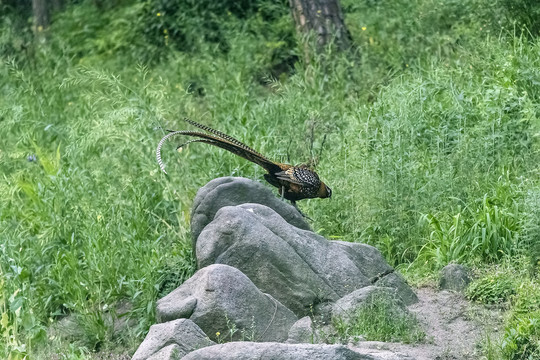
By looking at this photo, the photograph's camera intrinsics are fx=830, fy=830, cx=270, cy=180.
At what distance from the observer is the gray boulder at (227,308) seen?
221 inches

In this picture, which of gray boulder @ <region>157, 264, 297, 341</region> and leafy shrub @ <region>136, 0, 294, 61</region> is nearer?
gray boulder @ <region>157, 264, 297, 341</region>

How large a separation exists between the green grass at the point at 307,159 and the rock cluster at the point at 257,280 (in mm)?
836

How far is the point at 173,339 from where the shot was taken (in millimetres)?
5117

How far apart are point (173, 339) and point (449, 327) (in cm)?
226

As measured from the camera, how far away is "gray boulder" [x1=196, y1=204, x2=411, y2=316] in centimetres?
620

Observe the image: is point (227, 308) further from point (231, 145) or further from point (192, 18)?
point (192, 18)

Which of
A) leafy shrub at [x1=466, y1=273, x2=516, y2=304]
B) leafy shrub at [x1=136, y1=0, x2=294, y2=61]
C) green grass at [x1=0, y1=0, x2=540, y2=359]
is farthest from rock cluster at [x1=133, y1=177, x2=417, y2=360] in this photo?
leafy shrub at [x1=136, y1=0, x2=294, y2=61]

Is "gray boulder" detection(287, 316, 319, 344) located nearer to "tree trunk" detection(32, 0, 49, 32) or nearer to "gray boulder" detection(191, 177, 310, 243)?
"gray boulder" detection(191, 177, 310, 243)

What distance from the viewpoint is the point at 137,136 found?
870 centimetres

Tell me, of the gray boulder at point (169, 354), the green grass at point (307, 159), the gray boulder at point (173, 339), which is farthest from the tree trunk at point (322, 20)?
the gray boulder at point (169, 354)

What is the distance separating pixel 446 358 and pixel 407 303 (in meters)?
1.06

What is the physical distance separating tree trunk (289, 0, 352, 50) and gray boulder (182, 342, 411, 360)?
7349 mm

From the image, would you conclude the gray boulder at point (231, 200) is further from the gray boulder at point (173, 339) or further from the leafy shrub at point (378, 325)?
the gray boulder at point (173, 339)

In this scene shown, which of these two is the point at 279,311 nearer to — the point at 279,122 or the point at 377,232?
the point at 377,232
